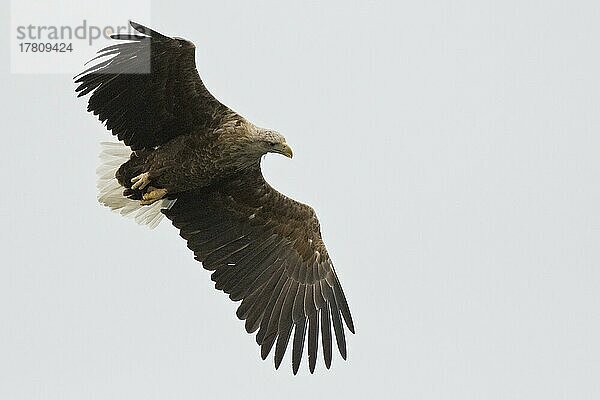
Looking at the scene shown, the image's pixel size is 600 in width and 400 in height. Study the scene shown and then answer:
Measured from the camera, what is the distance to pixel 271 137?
979cm

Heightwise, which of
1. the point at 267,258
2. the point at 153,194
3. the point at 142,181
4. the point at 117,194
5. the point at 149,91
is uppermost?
the point at 149,91

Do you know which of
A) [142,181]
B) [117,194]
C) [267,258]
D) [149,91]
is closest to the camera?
[149,91]

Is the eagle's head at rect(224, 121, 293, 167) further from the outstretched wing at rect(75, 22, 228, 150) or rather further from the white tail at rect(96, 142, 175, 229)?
the white tail at rect(96, 142, 175, 229)

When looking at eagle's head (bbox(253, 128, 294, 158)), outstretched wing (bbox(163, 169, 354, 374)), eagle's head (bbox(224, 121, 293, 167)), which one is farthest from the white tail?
eagle's head (bbox(253, 128, 294, 158))

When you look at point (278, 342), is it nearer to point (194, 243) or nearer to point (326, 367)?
point (326, 367)

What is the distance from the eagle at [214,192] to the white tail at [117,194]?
10mm

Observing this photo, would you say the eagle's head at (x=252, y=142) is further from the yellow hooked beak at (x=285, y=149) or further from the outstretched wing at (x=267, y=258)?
the outstretched wing at (x=267, y=258)

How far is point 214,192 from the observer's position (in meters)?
10.8

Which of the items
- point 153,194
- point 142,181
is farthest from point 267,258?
point 142,181

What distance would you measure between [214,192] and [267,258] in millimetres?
855

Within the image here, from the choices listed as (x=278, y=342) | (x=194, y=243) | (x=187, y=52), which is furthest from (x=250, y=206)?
(x=187, y=52)

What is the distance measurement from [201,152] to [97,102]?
3.37ft

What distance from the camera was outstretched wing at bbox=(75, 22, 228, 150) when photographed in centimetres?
930

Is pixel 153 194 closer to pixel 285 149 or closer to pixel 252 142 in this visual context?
pixel 252 142
